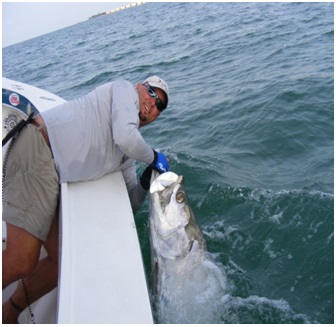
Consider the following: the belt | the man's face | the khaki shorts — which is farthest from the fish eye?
the belt

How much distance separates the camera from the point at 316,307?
2879mm

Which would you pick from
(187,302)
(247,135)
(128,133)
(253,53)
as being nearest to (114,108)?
(128,133)

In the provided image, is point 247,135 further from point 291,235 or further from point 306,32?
point 306,32

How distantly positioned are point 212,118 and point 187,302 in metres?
4.43

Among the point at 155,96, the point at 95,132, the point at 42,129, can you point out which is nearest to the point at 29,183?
the point at 42,129

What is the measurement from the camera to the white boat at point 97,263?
198 cm

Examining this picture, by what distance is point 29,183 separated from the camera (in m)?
2.65

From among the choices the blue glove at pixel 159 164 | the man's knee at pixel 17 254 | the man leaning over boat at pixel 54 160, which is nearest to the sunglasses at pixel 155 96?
the man leaning over boat at pixel 54 160

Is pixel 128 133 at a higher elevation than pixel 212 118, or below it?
higher

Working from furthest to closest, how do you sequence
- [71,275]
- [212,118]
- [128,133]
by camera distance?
[212,118] → [128,133] → [71,275]

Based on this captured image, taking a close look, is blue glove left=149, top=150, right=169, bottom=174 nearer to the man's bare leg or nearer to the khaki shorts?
the khaki shorts

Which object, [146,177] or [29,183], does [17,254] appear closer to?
[29,183]

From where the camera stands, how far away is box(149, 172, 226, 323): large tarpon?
274cm

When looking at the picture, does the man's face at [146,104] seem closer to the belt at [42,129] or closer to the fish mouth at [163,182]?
the fish mouth at [163,182]
